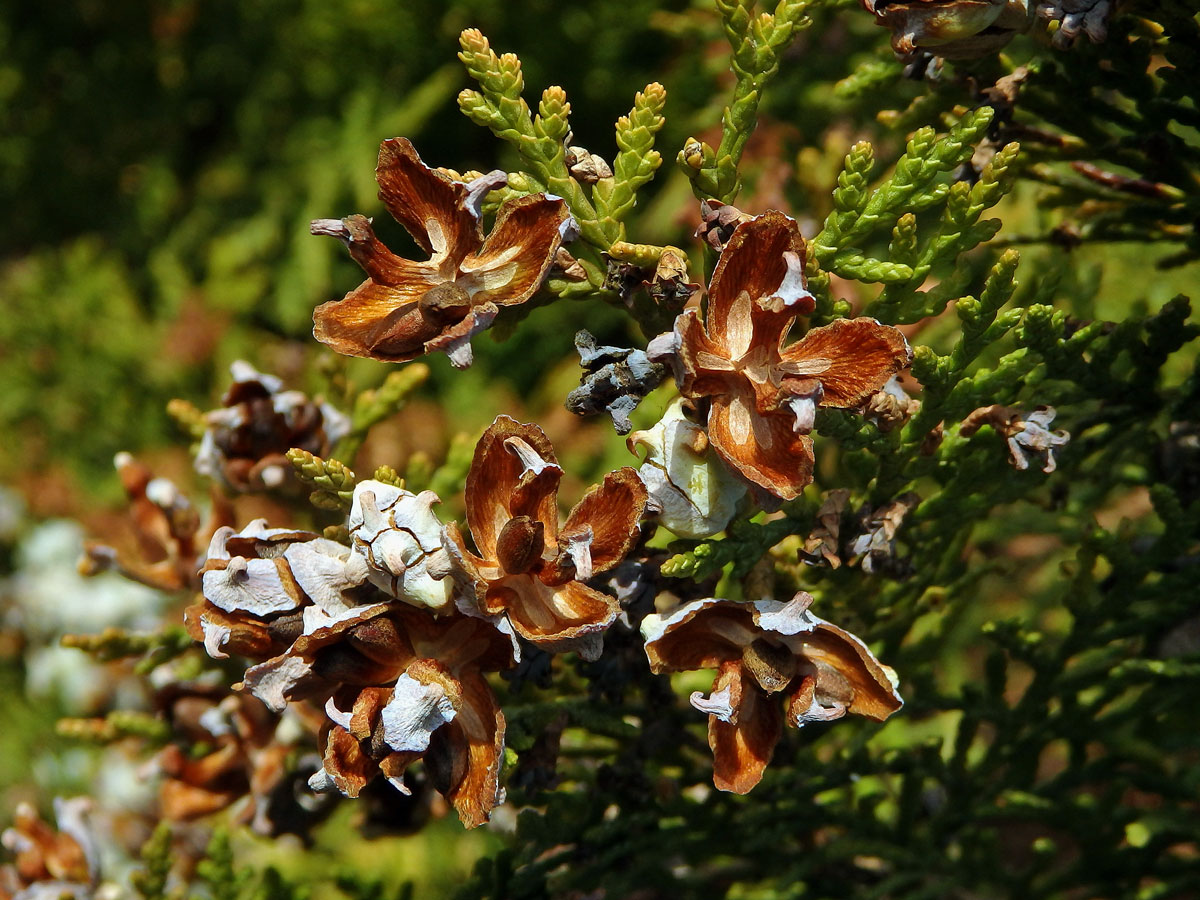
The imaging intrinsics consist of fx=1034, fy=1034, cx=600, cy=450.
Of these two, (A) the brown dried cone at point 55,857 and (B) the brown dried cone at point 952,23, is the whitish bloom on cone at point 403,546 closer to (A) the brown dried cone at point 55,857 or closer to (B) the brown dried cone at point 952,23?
(B) the brown dried cone at point 952,23

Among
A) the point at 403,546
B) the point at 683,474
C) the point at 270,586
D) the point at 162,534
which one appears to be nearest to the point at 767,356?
the point at 683,474

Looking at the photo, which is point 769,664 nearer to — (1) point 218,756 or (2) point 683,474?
(2) point 683,474

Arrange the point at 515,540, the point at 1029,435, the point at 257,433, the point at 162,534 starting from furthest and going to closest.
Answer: the point at 162,534
the point at 257,433
the point at 1029,435
the point at 515,540

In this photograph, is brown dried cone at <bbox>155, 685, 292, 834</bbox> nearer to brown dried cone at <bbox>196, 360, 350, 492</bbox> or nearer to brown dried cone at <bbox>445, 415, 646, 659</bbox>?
brown dried cone at <bbox>196, 360, 350, 492</bbox>

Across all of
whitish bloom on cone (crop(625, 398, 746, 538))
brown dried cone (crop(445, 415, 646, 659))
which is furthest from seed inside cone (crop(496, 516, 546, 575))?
→ whitish bloom on cone (crop(625, 398, 746, 538))

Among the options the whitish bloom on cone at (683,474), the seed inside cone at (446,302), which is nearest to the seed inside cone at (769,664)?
the whitish bloom on cone at (683,474)
